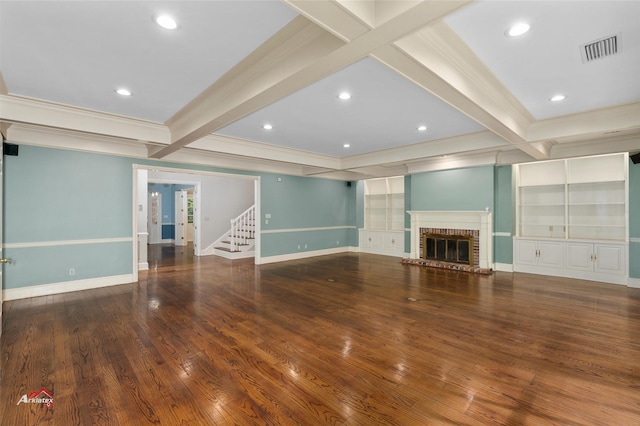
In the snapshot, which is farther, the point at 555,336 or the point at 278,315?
the point at 278,315

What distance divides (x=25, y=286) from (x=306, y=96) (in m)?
5.57

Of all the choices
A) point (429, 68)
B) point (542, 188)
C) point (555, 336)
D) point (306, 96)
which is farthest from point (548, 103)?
point (542, 188)

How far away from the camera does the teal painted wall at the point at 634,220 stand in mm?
5500

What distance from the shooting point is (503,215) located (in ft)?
23.2

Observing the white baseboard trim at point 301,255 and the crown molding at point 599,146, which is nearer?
the crown molding at point 599,146

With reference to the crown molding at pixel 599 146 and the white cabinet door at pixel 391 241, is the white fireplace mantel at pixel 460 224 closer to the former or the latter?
the white cabinet door at pixel 391 241

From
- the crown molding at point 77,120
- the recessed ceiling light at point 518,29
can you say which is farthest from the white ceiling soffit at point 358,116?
the crown molding at point 77,120

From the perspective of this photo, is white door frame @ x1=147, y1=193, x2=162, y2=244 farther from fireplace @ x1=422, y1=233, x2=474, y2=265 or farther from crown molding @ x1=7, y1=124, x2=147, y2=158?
fireplace @ x1=422, y1=233, x2=474, y2=265

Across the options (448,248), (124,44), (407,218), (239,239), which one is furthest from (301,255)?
(124,44)

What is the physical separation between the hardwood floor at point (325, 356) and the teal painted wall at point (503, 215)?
1713 millimetres

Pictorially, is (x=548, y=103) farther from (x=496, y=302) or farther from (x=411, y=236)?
(x=411, y=236)

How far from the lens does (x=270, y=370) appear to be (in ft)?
8.83

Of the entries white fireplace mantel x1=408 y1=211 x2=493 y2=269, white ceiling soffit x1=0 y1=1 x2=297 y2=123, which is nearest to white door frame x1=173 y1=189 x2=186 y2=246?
white ceiling soffit x1=0 y1=1 x2=297 y2=123

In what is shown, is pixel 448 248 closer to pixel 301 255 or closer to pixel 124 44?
pixel 301 255
